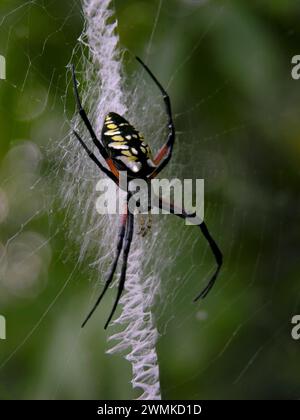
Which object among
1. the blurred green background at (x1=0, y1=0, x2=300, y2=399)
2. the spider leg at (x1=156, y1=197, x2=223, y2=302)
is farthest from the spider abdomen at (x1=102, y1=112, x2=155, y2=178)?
the spider leg at (x1=156, y1=197, x2=223, y2=302)

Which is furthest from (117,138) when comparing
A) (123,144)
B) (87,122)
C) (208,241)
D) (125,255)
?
(208,241)

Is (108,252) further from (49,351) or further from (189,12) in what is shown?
(189,12)

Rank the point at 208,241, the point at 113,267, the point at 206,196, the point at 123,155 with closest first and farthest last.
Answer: the point at 123,155, the point at 113,267, the point at 208,241, the point at 206,196

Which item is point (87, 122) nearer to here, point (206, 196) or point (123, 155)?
point (123, 155)

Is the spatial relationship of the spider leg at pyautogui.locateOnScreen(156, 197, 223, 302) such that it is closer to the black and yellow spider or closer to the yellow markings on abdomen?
the black and yellow spider

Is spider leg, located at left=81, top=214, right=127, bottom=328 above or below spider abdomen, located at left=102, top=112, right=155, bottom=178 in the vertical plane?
below

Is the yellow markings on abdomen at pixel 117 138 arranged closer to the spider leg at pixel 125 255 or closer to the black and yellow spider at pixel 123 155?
the black and yellow spider at pixel 123 155

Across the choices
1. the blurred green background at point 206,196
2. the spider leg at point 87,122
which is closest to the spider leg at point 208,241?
the blurred green background at point 206,196

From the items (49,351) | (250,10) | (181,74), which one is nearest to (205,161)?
(181,74)
